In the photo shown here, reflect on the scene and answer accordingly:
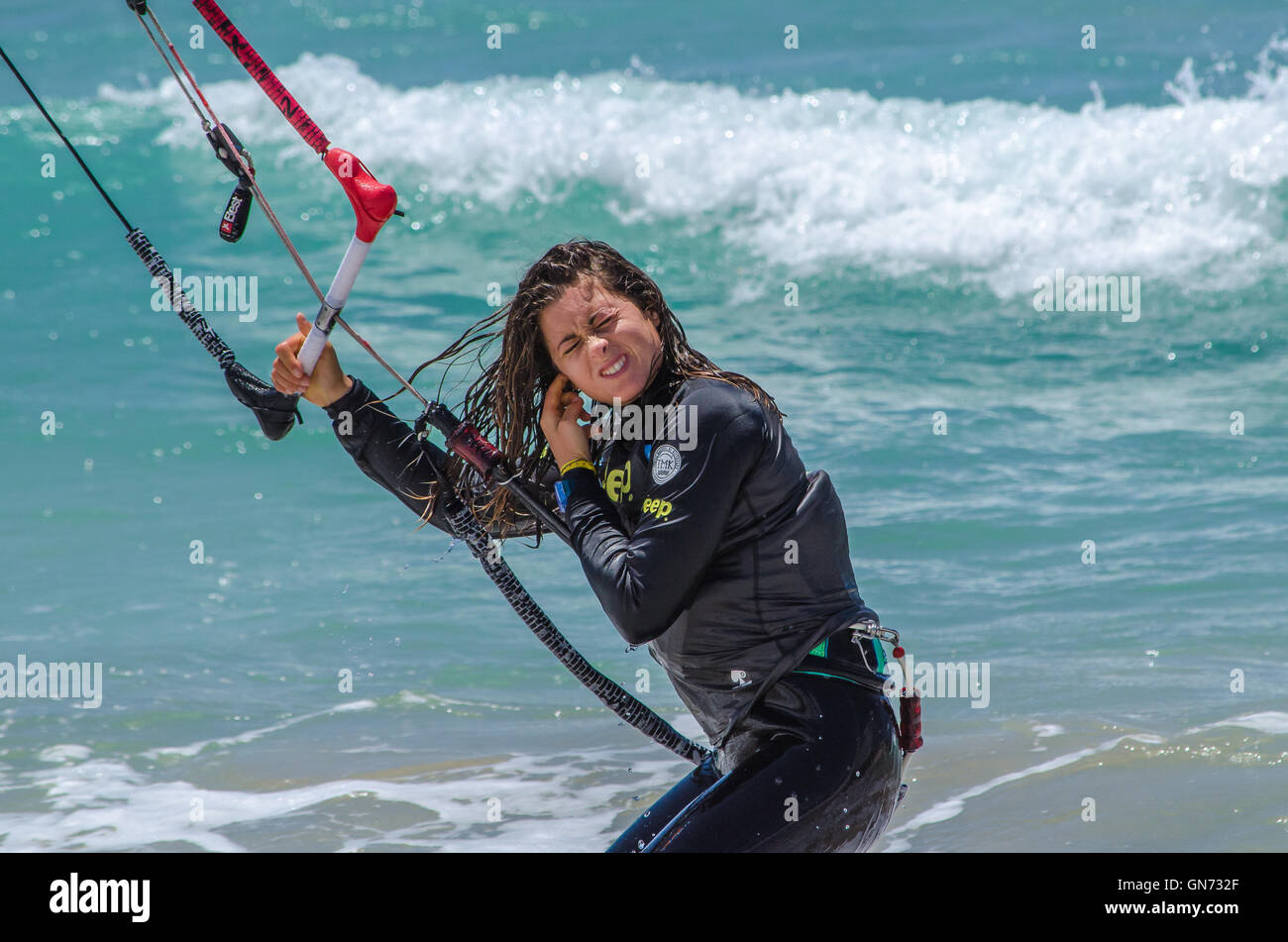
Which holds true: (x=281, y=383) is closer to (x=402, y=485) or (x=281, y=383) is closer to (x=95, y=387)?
(x=402, y=485)

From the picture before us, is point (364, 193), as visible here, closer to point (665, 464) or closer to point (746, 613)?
point (665, 464)

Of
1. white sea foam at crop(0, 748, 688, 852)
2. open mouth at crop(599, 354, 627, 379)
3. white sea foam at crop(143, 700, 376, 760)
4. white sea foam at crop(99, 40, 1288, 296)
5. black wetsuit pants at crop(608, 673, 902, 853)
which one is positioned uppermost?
white sea foam at crop(99, 40, 1288, 296)

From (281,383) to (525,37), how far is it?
14742mm

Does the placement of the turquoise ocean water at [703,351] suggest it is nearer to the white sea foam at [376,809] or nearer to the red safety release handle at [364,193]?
the white sea foam at [376,809]

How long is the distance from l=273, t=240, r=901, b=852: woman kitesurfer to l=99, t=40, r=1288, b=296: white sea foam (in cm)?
931

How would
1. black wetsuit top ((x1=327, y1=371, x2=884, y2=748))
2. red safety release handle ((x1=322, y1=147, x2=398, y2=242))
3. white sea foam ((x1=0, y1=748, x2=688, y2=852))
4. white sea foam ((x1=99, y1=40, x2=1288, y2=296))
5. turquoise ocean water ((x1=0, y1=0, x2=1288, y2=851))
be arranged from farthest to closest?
1. white sea foam ((x1=99, y1=40, x2=1288, y2=296))
2. turquoise ocean water ((x1=0, y1=0, x2=1288, y2=851))
3. white sea foam ((x1=0, y1=748, x2=688, y2=852))
4. red safety release handle ((x1=322, y1=147, x2=398, y2=242))
5. black wetsuit top ((x1=327, y1=371, x2=884, y2=748))

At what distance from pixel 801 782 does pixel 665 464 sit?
633 millimetres

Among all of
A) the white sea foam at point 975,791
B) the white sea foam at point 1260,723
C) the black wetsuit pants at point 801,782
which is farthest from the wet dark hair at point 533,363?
the white sea foam at point 1260,723

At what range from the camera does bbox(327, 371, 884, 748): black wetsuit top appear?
2.56m

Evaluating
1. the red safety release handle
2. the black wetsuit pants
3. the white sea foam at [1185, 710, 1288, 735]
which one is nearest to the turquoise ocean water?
the white sea foam at [1185, 710, 1288, 735]

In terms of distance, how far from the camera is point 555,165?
547 inches

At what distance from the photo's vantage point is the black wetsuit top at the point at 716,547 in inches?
101

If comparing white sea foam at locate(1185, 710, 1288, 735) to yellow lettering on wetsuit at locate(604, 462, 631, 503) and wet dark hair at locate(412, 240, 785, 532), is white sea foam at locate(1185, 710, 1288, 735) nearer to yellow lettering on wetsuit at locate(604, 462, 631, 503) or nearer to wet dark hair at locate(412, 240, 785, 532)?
wet dark hair at locate(412, 240, 785, 532)
